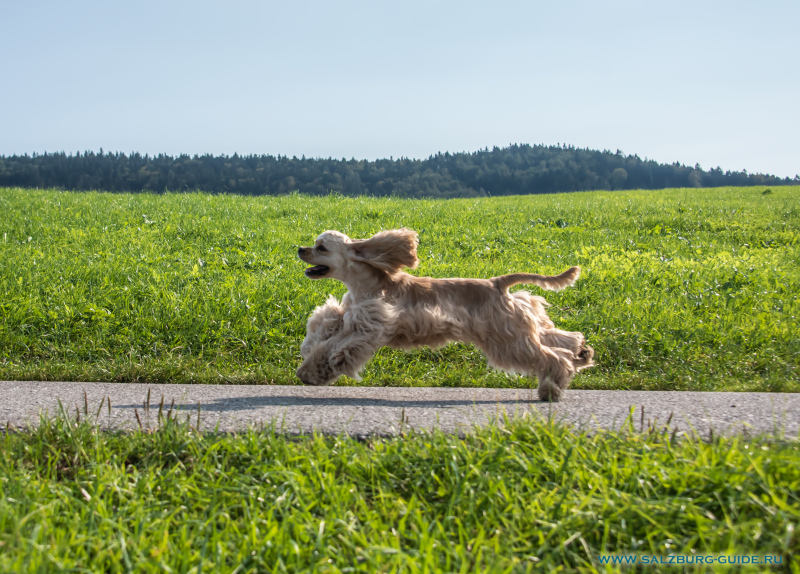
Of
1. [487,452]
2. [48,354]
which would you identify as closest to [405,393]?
[487,452]

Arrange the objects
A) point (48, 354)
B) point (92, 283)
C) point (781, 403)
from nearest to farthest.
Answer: point (781, 403) → point (48, 354) → point (92, 283)

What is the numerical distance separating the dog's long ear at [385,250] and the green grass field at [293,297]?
1319mm

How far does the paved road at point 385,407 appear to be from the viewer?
11.3 feet

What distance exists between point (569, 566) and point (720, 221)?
1549 centimetres

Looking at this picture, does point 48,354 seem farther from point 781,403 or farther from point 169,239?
point 781,403

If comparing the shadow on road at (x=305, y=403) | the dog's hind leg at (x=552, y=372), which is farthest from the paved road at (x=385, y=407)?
the dog's hind leg at (x=552, y=372)

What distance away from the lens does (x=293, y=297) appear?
24.6ft

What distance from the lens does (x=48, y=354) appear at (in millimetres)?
6078

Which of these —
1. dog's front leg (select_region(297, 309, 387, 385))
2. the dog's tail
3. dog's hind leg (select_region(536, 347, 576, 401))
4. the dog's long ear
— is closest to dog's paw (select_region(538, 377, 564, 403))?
dog's hind leg (select_region(536, 347, 576, 401))

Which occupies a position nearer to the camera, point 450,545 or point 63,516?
point 450,545

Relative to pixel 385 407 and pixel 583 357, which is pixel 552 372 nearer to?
pixel 583 357

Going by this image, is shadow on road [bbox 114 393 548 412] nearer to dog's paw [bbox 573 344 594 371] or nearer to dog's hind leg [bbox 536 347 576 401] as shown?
dog's hind leg [bbox 536 347 576 401]

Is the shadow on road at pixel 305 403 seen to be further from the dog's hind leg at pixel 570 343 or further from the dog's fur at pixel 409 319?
the dog's hind leg at pixel 570 343

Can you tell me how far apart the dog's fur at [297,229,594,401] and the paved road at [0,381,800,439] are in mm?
271
